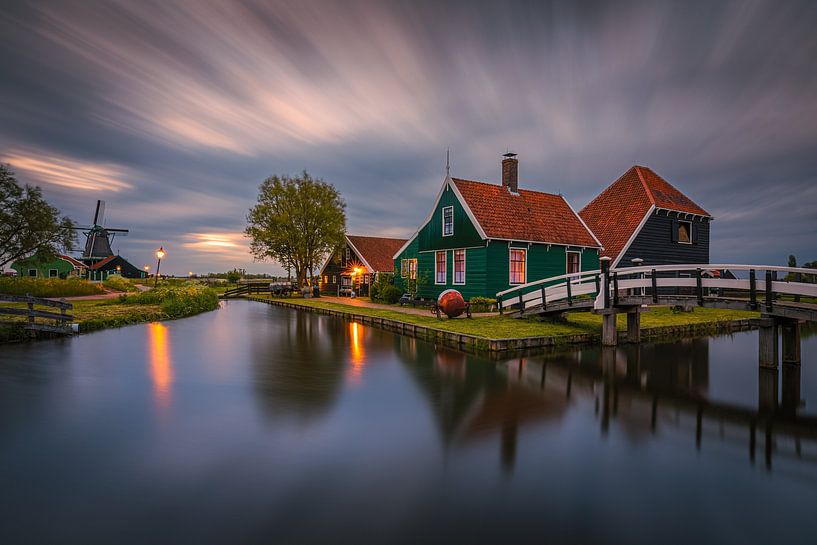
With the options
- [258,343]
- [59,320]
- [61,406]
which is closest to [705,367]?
[258,343]

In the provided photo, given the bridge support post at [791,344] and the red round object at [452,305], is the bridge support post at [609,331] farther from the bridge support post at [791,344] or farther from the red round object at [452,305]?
the red round object at [452,305]

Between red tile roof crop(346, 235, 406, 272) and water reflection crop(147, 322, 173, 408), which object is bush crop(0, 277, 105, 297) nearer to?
water reflection crop(147, 322, 173, 408)

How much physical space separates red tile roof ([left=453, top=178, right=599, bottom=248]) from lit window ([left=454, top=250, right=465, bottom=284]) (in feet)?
7.86

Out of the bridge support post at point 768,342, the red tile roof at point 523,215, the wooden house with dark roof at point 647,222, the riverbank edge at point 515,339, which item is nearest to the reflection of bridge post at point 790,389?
the bridge support post at point 768,342

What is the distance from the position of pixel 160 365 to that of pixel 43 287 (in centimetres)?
2349

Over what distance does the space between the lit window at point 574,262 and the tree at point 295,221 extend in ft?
80.7

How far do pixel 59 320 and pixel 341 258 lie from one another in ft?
89.1

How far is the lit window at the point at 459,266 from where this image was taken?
23750mm

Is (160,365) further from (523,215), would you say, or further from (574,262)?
(574,262)

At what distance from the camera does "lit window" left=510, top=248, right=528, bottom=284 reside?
22991 millimetres

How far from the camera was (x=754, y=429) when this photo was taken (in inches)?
305

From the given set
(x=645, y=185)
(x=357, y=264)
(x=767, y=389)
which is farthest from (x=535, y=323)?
(x=357, y=264)

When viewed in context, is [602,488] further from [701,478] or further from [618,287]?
[618,287]

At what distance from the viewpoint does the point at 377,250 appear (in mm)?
40125
